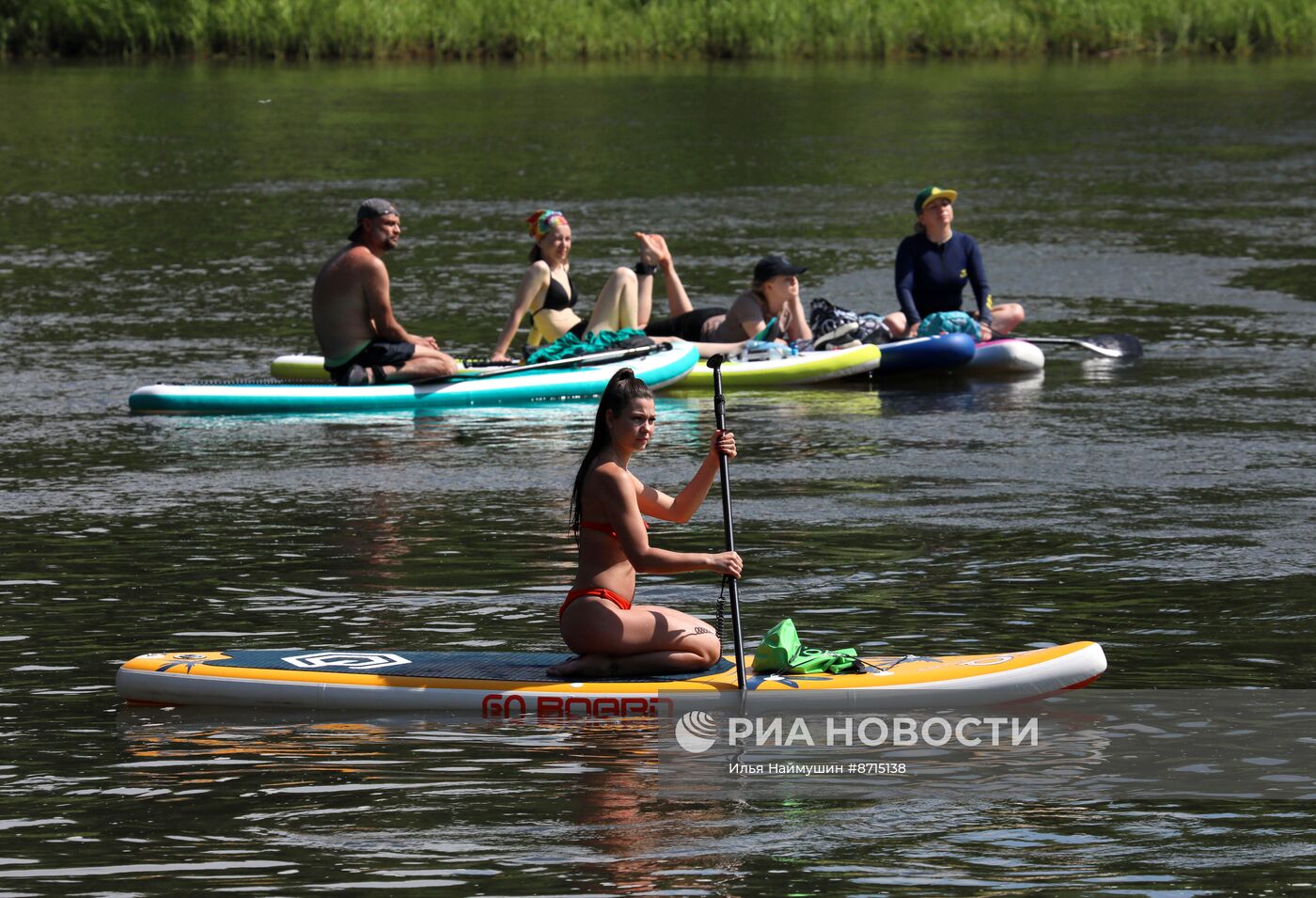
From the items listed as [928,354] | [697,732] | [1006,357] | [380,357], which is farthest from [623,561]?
[1006,357]

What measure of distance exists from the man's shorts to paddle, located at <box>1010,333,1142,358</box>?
460cm

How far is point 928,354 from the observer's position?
598 inches

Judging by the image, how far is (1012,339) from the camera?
51.2ft

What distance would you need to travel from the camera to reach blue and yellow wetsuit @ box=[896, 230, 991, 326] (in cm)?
1531

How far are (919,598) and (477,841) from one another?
3213 millimetres

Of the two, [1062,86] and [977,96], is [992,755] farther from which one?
[1062,86]

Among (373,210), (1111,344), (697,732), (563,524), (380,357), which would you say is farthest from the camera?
(1111,344)

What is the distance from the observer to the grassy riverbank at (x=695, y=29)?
48562mm

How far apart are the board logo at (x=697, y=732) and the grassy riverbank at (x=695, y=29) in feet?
138

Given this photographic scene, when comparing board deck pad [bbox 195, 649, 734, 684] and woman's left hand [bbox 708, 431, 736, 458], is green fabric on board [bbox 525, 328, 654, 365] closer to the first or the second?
board deck pad [bbox 195, 649, 734, 684]

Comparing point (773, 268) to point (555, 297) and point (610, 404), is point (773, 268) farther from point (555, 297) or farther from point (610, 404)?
point (610, 404)

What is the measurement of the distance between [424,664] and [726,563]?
45.2 inches

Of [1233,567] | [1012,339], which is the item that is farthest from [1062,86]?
[1233,567]

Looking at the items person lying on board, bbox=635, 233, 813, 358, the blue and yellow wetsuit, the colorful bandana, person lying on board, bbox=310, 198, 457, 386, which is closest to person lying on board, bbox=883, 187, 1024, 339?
the blue and yellow wetsuit
